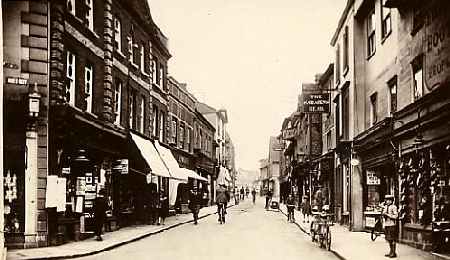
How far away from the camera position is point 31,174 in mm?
17625

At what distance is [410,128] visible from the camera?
58.7 ft

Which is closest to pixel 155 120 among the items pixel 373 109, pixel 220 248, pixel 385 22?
pixel 373 109

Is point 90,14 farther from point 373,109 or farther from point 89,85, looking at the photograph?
point 373,109

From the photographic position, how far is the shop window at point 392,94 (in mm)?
21097

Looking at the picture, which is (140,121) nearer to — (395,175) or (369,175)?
(369,175)

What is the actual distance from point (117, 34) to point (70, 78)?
19.1ft

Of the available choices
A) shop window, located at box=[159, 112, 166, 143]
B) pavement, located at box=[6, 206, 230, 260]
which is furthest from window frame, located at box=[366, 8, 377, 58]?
shop window, located at box=[159, 112, 166, 143]

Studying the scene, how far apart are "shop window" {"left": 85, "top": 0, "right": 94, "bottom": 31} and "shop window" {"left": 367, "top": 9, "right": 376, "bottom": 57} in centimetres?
907

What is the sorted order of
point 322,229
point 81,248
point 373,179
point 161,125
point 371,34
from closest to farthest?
point 81,248, point 322,229, point 373,179, point 371,34, point 161,125

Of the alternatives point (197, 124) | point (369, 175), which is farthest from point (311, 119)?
point (369, 175)

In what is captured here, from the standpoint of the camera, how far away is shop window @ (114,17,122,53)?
A: 25.5 metres

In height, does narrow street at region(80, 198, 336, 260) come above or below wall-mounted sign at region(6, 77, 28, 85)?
below

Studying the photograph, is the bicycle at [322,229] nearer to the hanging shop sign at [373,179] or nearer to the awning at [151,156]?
the hanging shop sign at [373,179]

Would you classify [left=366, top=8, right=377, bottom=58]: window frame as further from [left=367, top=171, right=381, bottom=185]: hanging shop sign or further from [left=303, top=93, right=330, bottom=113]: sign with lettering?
[left=303, top=93, right=330, bottom=113]: sign with lettering
